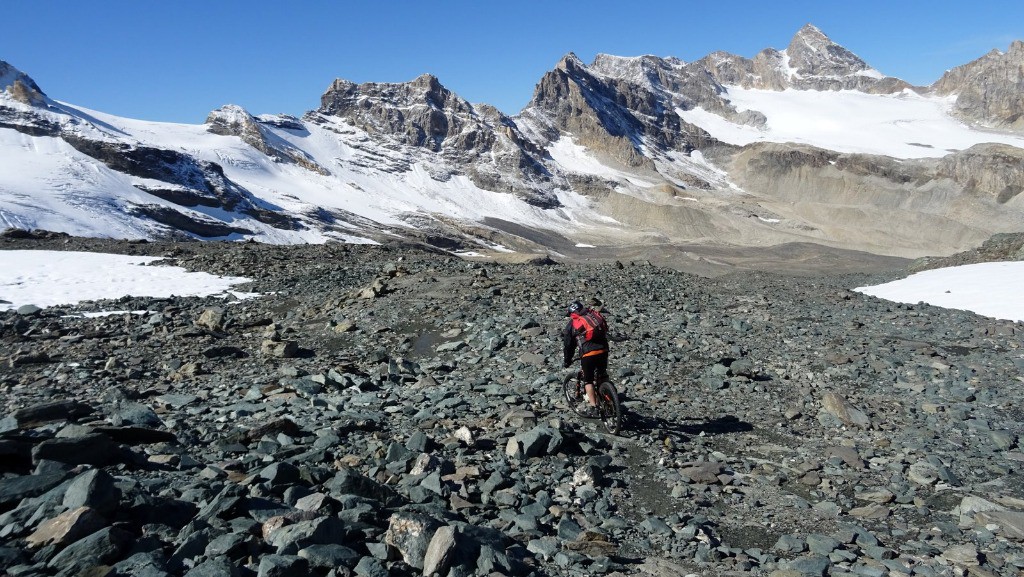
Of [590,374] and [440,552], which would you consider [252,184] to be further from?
[440,552]

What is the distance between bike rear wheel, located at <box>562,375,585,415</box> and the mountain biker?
334 mm

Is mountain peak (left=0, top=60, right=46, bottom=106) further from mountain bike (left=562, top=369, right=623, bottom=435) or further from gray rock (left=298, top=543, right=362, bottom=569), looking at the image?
gray rock (left=298, top=543, right=362, bottom=569)

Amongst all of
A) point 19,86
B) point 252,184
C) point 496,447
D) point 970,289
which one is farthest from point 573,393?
point 19,86

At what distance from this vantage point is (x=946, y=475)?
720 centimetres

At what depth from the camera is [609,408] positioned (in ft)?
28.1

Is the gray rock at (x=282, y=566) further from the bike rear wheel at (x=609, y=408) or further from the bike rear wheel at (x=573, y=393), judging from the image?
the bike rear wheel at (x=573, y=393)

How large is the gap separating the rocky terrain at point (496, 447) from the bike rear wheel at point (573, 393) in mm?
320

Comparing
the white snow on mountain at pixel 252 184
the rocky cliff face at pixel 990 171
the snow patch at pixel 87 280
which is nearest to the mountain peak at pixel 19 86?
the white snow on mountain at pixel 252 184

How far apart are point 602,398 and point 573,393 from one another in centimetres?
81

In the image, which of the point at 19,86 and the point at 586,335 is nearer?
the point at 586,335

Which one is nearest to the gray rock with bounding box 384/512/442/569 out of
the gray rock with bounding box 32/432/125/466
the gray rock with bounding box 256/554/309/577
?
the gray rock with bounding box 256/554/309/577

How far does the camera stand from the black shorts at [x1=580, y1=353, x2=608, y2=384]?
8.68 m

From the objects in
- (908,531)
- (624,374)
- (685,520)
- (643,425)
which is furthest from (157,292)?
(908,531)

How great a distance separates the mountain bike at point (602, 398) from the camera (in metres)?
8.34
